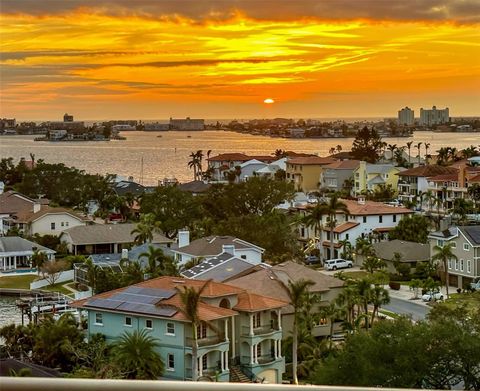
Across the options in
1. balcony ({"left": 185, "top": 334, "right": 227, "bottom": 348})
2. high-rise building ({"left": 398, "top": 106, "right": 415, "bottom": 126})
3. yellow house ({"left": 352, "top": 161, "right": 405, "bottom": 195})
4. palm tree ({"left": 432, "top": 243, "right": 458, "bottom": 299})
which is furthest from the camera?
high-rise building ({"left": 398, "top": 106, "right": 415, "bottom": 126})

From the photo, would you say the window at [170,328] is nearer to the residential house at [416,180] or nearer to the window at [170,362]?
the window at [170,362]

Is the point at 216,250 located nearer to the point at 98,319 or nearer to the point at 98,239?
the point at 98,239

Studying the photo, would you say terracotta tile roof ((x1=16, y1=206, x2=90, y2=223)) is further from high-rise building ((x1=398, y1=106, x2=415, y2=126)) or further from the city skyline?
high-rise building ((x1=398, y1=106, x2=415, y2=126))

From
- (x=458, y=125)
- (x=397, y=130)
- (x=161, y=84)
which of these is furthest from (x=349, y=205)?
(x=458, y=125)

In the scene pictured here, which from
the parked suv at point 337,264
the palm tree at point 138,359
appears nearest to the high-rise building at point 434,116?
the parked suv at point 337,264

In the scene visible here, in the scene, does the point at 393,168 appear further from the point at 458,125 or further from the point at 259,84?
the point at 458,125

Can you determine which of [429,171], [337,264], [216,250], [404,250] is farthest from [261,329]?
[429,171]

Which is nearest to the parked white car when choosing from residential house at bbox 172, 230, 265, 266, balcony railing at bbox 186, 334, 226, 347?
residential house at bbox 172, 230, 265, 266
